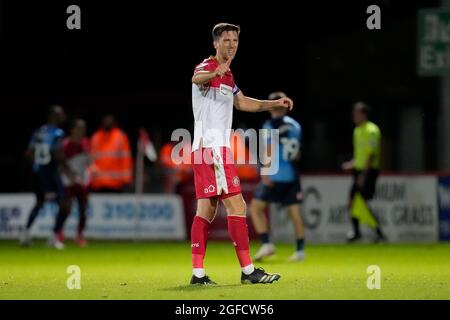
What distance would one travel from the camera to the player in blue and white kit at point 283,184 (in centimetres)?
1706

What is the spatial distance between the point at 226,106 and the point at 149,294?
221cm

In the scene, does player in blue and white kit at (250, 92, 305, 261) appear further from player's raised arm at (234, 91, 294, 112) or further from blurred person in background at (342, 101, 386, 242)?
player's raised arm at (234, 91, 294, 112)

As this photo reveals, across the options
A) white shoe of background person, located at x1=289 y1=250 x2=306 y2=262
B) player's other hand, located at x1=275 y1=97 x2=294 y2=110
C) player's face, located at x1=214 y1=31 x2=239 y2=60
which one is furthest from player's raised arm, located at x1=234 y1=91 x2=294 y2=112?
white shoe of background person, located at x1=289 y1=250 x2=306 y2=262

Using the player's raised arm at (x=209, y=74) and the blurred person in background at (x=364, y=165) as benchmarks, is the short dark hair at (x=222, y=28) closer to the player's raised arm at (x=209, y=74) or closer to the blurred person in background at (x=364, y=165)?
the player's raised arm at (x=209, y=74)

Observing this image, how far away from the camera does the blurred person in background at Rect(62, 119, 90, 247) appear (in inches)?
818

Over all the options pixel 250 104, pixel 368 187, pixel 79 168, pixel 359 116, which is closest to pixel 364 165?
pixel 368 187

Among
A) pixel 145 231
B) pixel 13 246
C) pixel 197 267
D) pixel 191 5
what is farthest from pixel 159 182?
pixel 197 267

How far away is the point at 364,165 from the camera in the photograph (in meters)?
21.2

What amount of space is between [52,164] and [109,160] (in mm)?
4213

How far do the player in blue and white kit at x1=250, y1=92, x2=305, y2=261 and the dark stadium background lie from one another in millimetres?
22009

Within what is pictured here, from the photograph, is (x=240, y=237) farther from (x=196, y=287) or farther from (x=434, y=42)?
(x=434, y=42)

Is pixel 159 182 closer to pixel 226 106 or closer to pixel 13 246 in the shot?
pixel 13 246

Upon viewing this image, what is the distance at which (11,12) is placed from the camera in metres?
43.0

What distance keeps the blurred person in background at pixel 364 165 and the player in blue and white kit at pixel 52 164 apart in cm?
522
